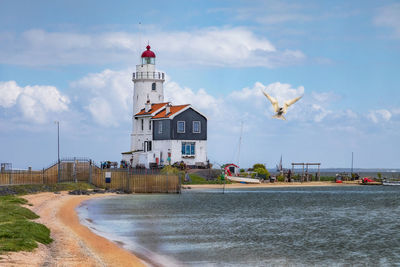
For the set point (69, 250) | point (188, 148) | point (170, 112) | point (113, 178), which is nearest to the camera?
point (69, 250)

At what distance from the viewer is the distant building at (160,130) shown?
72.8 metres

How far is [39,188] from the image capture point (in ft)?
152

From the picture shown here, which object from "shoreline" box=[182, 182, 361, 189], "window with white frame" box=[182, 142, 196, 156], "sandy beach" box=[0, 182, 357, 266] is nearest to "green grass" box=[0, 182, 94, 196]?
"sandy beach" box=[0, 182, 357, 266]

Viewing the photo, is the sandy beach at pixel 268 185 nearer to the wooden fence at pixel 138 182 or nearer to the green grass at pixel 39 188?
the wooden fence at pixel 138 182

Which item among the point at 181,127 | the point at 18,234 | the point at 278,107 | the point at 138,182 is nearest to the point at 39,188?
the point at 138,182

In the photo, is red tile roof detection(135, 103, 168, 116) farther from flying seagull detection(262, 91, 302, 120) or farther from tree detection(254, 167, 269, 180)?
flying seagull detection(262, 91, 302, 120)

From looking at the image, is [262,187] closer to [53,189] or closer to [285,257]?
[53,189]

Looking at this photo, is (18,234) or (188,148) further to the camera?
(188,148)

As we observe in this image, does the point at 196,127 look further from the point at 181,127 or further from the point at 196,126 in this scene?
the point at 181,127

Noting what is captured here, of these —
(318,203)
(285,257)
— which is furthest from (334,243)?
(318,203)

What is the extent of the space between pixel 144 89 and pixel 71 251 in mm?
62769

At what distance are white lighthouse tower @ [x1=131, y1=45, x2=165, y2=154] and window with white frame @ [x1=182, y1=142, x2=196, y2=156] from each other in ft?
31.7

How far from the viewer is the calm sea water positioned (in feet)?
73.2

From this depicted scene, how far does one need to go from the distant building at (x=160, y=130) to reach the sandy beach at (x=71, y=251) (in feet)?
132
